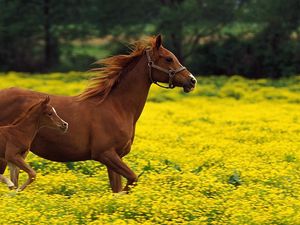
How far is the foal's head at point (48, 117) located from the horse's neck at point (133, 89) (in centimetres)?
114

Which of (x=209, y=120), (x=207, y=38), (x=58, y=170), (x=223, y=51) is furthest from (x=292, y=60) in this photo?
(x=58, y=170)

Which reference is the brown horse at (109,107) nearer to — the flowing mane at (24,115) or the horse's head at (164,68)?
the horse's head at (164,68)

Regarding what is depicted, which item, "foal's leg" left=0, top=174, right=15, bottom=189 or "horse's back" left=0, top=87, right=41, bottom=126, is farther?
"horse's back" left=0, top=87, right=41, bottom=126

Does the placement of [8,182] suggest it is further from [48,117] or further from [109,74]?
[109,74]

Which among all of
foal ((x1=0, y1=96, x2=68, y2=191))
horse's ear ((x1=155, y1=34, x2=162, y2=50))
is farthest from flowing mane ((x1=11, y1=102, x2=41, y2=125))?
horse's ear ((x1=155, y1=34, x2=162, y2=50))

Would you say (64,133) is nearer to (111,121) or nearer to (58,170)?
(111,121)

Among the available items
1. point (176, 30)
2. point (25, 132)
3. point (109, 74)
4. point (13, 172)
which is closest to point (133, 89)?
point (109, 74)

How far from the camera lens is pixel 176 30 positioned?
5050 centimetres

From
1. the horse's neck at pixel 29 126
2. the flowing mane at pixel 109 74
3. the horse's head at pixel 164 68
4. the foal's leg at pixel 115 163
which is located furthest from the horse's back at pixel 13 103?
the horse's head at pixel 164 68

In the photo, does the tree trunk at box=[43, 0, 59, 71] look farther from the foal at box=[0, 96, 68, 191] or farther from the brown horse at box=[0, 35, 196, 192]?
the foal at box=[0, 96, 68, 191]

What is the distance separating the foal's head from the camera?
11545 millimetres

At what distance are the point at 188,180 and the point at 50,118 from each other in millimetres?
2912

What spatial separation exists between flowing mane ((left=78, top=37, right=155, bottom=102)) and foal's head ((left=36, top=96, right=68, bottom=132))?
811 millimetres

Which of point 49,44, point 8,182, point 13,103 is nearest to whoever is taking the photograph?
point 8,182
